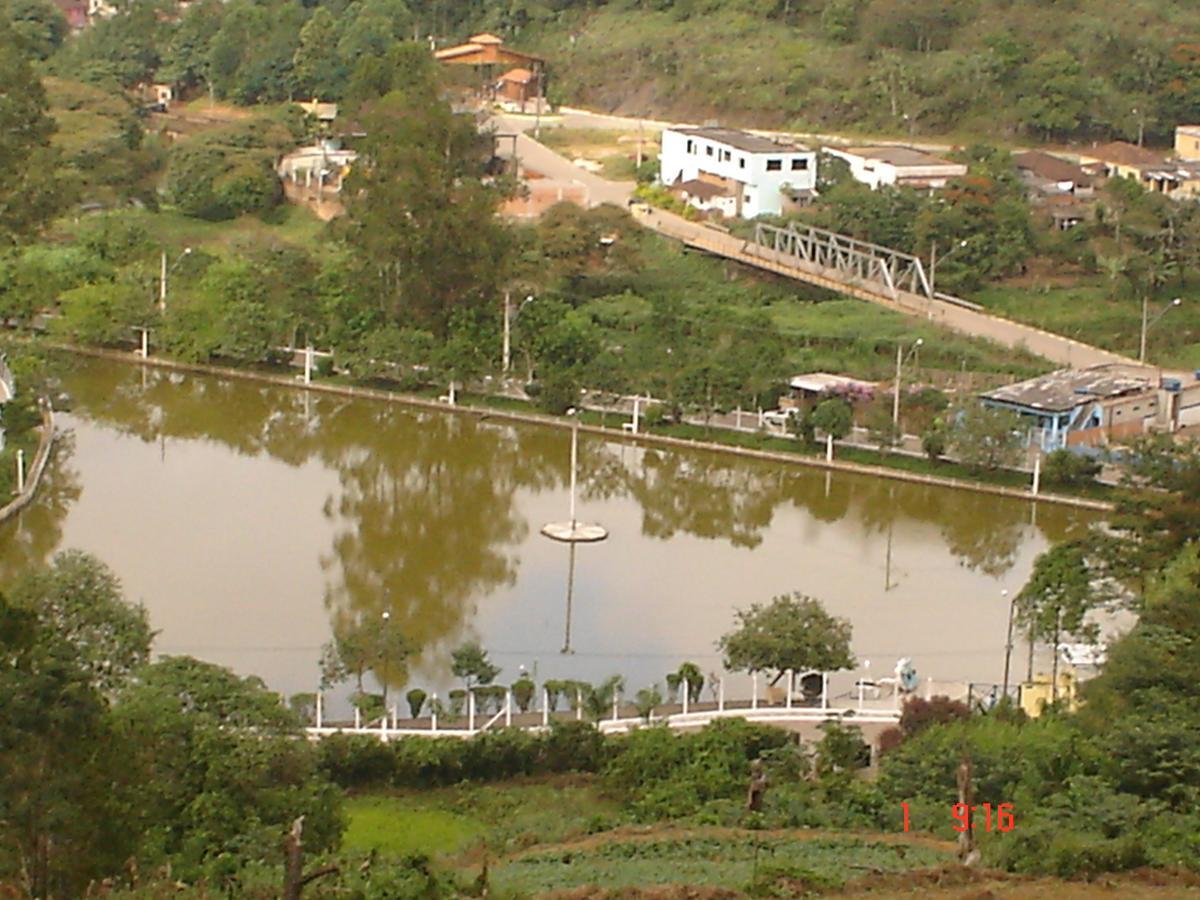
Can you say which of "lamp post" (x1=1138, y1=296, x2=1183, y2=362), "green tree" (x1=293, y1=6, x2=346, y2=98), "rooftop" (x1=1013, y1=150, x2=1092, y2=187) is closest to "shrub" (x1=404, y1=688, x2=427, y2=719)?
"lamp post" (x1=1138, y1=296, x2=1183, y2=362)

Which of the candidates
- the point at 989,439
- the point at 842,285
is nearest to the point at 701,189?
the point at 842,285

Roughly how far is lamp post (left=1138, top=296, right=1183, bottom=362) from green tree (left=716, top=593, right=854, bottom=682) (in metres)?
9.52

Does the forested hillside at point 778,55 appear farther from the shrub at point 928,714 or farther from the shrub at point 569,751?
the shrub at point 569,751

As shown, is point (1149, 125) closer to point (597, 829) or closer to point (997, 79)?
point (997, 79)

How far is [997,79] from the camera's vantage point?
103 feet

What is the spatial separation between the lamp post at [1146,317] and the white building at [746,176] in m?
4.54

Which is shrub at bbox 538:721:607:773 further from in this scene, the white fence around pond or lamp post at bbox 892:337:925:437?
lamp post at bbox 892:337:925:437

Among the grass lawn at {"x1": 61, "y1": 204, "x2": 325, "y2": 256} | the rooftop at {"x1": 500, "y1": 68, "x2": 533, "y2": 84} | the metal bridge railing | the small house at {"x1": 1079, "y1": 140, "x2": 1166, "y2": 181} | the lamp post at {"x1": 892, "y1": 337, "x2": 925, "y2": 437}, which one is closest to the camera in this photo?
the lamp post at {"x1": 892, "y1": 337, "x2": 925, "y2": 437}

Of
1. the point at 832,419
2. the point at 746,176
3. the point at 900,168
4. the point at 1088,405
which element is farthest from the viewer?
the point at 900,168

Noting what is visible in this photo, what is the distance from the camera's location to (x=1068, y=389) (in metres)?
20.2

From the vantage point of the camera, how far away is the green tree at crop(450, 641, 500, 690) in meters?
13.9

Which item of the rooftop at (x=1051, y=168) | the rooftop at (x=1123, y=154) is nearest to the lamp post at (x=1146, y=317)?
the rooftop at (x=1051, y=168)

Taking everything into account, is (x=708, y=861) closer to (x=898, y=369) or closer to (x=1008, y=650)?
(x=1008, y=650)

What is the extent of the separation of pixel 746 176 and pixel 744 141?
783 mm
